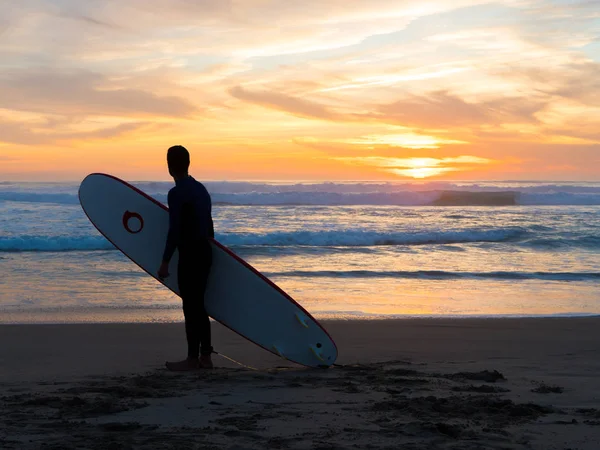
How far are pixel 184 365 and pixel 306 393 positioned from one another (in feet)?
3.49

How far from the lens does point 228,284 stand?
5043 millimetres

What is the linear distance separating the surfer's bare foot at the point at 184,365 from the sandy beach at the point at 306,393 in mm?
141

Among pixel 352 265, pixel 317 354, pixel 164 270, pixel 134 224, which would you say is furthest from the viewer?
pixel 352 265

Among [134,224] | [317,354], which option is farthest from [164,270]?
[317,354]

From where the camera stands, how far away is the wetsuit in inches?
183

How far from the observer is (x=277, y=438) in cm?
310

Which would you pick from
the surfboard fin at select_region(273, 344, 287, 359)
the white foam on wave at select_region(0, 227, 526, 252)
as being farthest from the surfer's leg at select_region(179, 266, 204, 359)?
the white foam on wave at select_region(0, 227, 526, 252)

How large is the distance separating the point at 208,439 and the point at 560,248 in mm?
12975

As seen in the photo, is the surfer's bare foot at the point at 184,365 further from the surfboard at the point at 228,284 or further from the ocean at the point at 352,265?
the ocean at the point at 352,265

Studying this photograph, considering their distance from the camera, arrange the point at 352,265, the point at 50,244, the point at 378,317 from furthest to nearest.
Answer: the point at 50,244 < the point at 352,265 < the point at 378,317

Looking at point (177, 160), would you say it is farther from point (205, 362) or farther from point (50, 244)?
point (50, 244)

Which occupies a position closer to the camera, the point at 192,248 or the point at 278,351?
the point at 192,248

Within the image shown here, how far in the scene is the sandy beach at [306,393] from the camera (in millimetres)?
3121

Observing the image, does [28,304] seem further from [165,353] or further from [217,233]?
[217,233]
